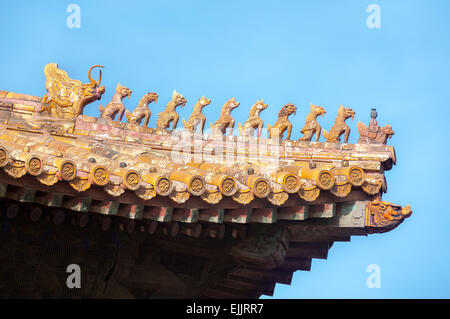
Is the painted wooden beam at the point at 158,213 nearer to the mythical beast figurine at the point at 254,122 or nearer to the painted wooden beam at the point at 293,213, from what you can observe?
the painted wooden beam at the point at 293,213

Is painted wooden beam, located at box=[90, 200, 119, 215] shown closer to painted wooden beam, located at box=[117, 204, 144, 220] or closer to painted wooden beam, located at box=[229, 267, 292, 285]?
painted wooden beam, located at box=[117, 204, 144, 220]

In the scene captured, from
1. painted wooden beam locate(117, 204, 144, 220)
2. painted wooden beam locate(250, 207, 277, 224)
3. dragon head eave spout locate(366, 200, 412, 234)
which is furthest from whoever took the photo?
dragon head eave spout locate(366, 200, 412, 234)

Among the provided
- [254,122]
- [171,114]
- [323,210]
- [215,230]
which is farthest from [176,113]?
[323,210]

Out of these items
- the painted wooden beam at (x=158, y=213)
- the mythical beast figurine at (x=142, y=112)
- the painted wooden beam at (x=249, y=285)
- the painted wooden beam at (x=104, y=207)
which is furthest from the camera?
the painted wooden beam at (x=249, y=285)

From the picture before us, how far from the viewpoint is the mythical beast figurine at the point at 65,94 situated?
50.0ft

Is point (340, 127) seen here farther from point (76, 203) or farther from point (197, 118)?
point (76, 203)

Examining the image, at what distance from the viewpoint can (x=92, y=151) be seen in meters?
14.1

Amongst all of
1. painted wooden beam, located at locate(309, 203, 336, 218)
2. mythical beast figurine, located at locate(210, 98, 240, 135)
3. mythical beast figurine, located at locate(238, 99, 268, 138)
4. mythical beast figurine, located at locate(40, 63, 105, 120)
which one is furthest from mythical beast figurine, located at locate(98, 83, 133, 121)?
painted wooden beam, located at locate(309, 203, 336, 218)

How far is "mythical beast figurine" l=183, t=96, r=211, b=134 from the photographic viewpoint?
51.2ft

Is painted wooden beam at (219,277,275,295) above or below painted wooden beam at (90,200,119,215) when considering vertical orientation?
below

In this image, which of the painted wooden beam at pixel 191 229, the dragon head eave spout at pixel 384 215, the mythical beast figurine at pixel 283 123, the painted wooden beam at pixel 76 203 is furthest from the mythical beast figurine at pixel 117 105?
the dragon head eave spout at pixel 384 215
